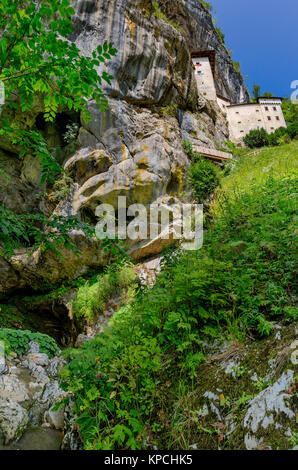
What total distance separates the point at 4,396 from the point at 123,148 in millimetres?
9442

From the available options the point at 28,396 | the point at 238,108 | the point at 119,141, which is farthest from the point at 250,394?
the point at 238,108

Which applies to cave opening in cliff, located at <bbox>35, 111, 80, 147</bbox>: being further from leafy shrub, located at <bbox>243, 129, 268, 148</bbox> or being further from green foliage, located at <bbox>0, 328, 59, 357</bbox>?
leafy shrub, located at <bbox>243, 129, 268, 148</bbox>

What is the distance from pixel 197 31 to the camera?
28406 millimetres

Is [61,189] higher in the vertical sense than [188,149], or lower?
lower

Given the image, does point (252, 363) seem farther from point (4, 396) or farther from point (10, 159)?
point (10, 159)

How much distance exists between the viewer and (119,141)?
1074 cm

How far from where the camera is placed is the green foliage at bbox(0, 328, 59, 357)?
6484 mm

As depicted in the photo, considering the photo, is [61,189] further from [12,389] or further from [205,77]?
[205,77]

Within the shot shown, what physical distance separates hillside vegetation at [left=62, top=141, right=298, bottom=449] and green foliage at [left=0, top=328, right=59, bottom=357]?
5013mm

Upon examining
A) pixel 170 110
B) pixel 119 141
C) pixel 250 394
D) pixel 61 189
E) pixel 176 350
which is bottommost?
pixel 250 394

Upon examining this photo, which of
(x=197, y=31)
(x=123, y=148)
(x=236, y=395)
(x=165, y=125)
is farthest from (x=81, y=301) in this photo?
(x=197, y=31)

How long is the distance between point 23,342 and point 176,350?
6.27m

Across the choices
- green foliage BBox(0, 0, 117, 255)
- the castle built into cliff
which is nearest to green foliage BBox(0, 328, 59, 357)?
green foliage BBox(0, 0, 117, 255)

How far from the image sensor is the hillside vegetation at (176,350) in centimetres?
211
